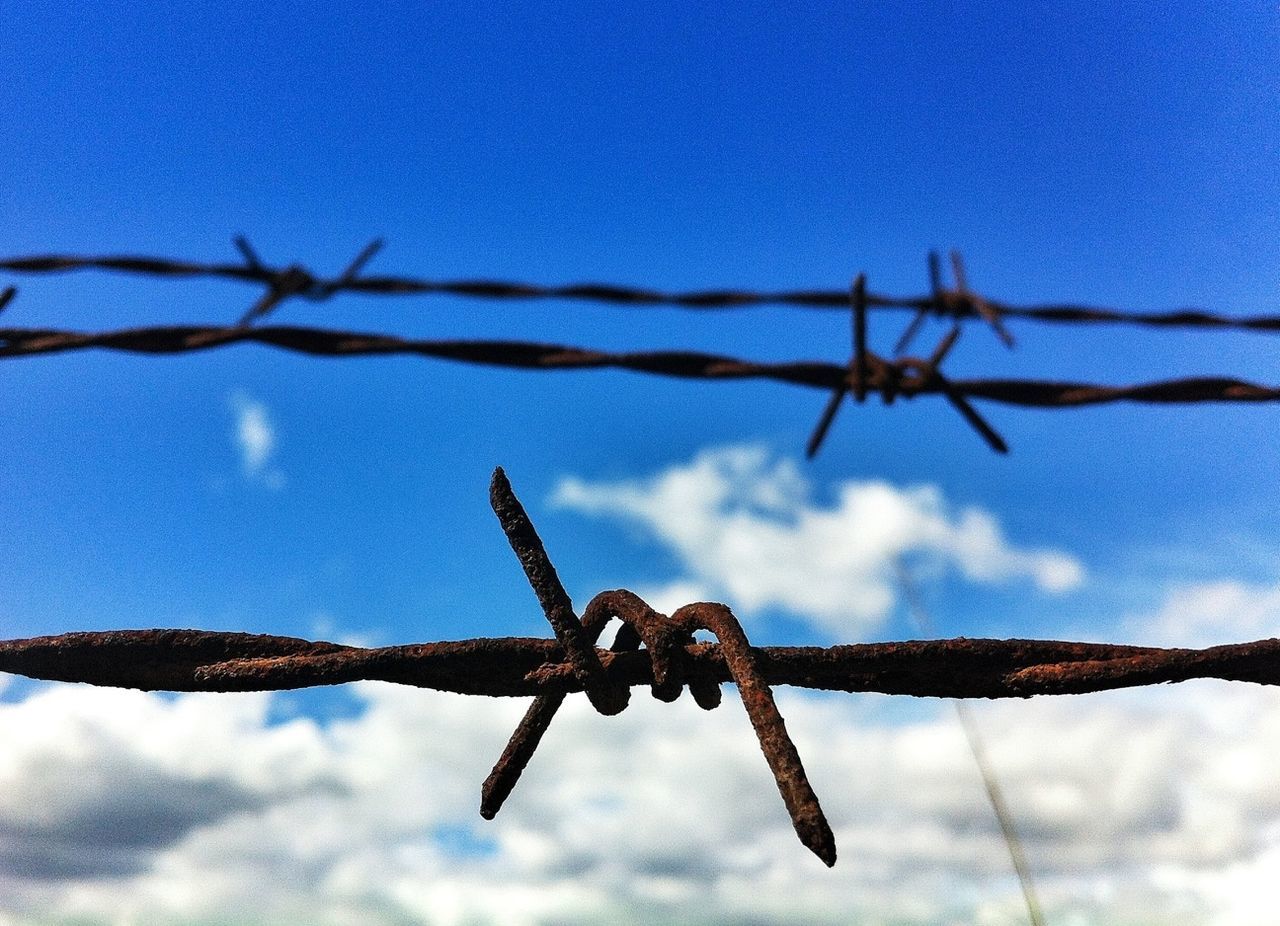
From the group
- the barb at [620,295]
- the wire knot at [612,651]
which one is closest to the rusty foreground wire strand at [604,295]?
the barb at [620,295]

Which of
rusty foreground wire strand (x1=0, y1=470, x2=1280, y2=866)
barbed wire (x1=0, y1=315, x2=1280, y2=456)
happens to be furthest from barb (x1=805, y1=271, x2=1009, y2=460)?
rusty foreground wire strand (x1=0, y1=470, x2=1280, y2=866)

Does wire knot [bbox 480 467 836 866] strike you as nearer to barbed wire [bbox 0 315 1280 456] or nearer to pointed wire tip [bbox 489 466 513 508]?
pointed wire tip [bbox 489 466 513 508]

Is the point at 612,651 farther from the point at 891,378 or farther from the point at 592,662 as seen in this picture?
the point at 891,378

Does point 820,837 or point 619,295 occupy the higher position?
point 619,295

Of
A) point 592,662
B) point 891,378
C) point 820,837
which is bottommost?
point 820,837

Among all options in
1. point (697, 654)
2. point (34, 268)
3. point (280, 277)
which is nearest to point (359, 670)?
point (697, 654)

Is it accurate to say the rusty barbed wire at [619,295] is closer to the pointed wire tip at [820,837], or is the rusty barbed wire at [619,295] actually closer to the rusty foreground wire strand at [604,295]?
the rusty foreground wire strand at [604,295]

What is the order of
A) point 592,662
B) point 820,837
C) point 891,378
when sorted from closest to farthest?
point 820,837 → point 592,662 → point 891,378

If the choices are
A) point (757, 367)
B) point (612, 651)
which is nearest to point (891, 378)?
point (757, 367)

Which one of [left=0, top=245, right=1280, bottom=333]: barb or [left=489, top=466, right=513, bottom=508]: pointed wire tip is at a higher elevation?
[left=0, top=245, right=1280, bottom=333]: barb
